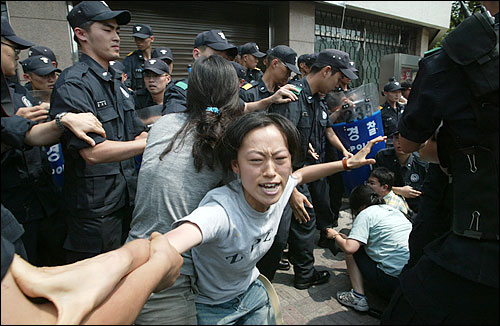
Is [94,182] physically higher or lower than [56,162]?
higher

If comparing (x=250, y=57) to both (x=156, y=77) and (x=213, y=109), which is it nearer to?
(x=156, y=77)

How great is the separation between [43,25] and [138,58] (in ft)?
4.58

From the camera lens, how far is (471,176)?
1.22 m

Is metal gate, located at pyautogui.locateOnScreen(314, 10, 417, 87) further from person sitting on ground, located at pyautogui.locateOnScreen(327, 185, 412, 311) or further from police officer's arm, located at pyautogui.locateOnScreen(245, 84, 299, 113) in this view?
person sitting on ground, located at pyautogui.locateOnScreen(327, 185, 412, 311)

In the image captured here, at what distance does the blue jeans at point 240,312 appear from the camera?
4.86 feet

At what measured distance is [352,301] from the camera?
8.18 ft

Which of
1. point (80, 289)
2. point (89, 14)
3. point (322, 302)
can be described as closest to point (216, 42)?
point (89, 14)

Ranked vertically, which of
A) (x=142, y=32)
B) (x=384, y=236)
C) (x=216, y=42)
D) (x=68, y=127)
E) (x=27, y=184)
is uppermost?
(x=142, y=32)

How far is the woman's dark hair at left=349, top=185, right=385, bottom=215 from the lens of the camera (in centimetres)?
281

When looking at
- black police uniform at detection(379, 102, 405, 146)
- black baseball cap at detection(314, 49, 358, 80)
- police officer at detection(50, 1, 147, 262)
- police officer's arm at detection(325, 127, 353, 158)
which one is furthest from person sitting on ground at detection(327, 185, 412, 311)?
black police uniform at detection(379, 102, 405, 146)

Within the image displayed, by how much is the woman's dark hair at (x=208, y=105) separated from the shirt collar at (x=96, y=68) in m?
0.79

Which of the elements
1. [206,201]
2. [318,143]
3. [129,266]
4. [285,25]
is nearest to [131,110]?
[206,201]

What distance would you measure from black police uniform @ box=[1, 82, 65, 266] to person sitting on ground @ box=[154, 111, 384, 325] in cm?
143

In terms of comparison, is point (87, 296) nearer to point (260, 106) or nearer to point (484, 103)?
point (484, 103)
